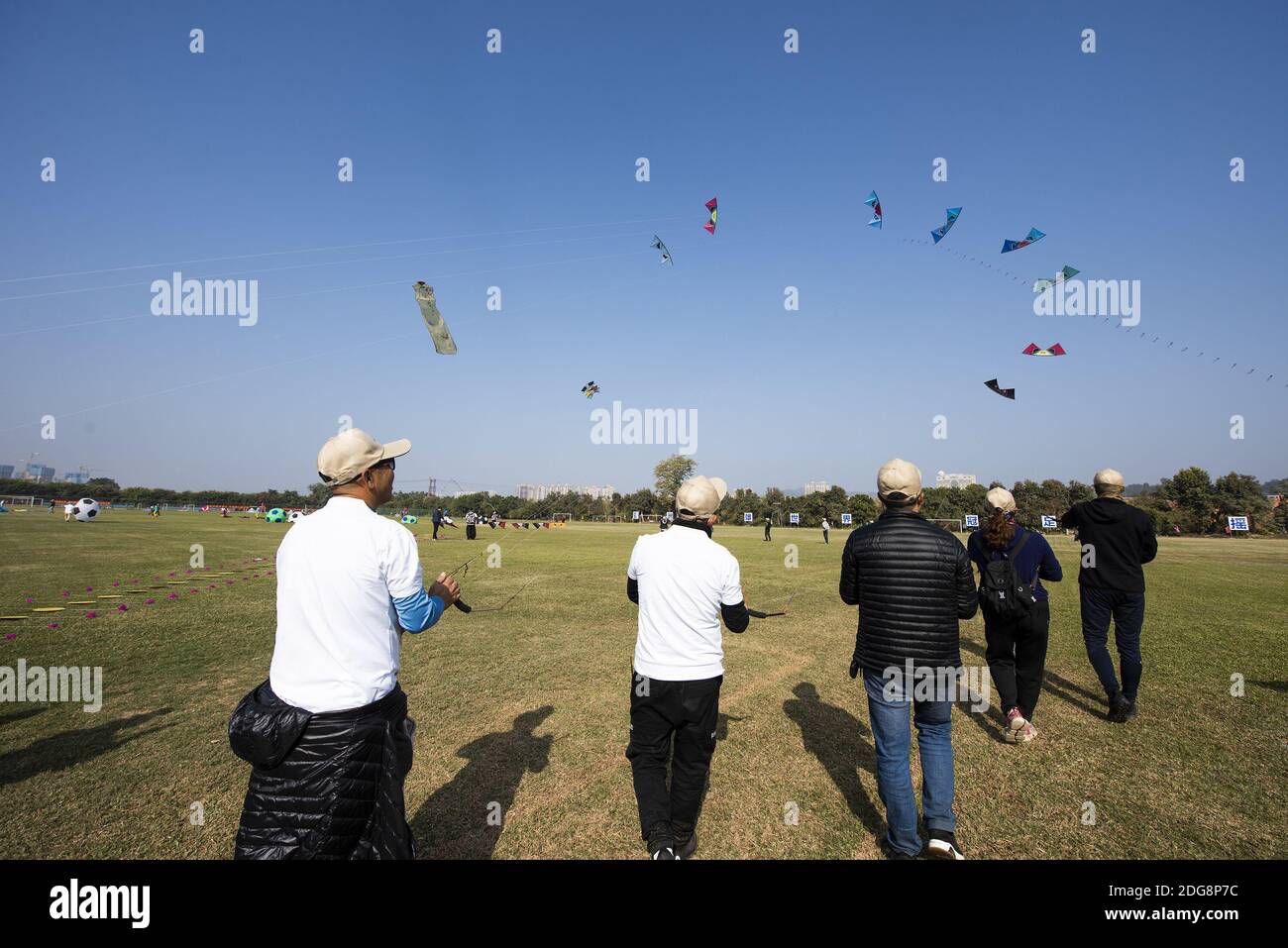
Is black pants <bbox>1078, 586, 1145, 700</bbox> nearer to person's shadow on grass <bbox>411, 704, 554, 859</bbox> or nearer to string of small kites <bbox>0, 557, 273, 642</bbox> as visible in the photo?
person's shadow on grass <bbox>411, 704, 554, 859</bbox>

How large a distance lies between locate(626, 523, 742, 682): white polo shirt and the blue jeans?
3.64 feet

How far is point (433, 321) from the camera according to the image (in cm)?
1152

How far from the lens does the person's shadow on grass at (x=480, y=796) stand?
12.2ft

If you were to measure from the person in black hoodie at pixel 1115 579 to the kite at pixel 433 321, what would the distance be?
11.1 meters

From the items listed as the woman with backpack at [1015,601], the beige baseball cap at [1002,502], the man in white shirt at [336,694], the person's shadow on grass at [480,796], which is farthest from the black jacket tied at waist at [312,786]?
the beige baseball cap at [1002,502]

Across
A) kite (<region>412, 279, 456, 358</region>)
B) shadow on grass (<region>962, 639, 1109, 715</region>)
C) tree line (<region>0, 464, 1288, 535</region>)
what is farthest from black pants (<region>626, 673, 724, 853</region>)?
tree line (<region>0, 464, 1288, 535</region>)

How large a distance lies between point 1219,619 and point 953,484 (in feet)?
288

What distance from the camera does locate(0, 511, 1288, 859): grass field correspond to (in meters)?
3.84

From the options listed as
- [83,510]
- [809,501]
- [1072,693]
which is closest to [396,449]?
[1072,693]
